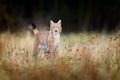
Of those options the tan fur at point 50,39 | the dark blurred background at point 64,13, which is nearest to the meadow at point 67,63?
the tan fur at point 50,39

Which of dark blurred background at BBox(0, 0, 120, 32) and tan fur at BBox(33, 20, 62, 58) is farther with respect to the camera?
dark blurred background at BBox(0, 0, 120, 32)

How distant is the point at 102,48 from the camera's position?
12.2 m

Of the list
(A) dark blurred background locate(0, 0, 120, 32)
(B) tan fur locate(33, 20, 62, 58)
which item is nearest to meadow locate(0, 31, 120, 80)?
(B) tan fur locate(33, 20, 62, 58)

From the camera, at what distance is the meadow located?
9367 mm

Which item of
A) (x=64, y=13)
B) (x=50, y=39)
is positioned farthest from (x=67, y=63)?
(x=64, y=13)

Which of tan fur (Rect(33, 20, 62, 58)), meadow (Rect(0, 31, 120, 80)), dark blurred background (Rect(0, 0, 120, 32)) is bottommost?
meadow (Rect(0, 31, 120, 80))

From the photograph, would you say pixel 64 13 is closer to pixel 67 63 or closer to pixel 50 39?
pixel 50 39

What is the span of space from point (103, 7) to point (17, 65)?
15274mm

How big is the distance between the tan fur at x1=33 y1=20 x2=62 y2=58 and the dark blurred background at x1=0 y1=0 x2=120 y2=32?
10.6 meters

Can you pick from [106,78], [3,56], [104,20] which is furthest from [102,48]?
[104,20]

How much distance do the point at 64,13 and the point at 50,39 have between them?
13524mm

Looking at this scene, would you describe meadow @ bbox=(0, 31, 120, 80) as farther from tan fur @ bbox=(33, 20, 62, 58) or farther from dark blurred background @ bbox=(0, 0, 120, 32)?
dark blurred background @ bbox=(0, 0, 120, 32)

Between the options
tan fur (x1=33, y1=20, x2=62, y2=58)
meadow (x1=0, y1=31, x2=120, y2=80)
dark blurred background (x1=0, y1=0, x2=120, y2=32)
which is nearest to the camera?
meadow (x1=0, y1=31, x2=120, y2=80)

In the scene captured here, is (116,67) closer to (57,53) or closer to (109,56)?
(109,56)
